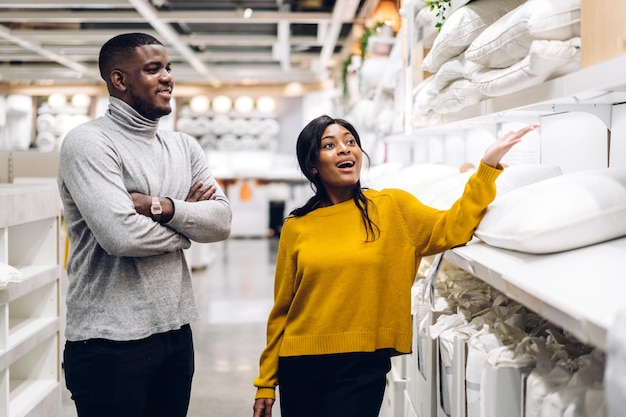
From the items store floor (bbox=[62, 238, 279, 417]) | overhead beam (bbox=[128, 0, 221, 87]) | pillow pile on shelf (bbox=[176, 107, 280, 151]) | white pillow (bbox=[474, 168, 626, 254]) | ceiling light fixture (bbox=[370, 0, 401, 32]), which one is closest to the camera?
white pillow (bbox=[474, 168, 626, 254])

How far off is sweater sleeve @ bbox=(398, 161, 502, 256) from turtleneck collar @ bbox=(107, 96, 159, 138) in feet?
2.52

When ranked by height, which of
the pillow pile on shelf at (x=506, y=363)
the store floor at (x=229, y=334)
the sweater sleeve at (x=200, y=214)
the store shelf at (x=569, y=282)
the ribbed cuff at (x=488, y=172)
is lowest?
the store floor at (x=229, y=334)

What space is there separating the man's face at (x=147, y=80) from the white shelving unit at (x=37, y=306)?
3.96 ft

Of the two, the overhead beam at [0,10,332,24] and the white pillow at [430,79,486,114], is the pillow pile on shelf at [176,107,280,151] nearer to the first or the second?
the overhead beam at [0,10,332,24]

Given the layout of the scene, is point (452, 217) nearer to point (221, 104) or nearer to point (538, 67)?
point (538, 67)

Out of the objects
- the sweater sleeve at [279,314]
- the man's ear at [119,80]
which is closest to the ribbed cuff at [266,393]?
the sweater sleeve at [279,314]

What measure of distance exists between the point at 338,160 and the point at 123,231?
2.07ft

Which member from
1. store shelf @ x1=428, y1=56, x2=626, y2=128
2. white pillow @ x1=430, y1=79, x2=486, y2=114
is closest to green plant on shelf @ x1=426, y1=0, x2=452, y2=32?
white pillow @ x1=430, y1=79, x2=486, y2=114

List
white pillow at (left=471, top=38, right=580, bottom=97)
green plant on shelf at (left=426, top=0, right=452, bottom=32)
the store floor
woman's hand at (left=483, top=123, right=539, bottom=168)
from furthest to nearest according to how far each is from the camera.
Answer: the store floor
green plant on shelf at (left=426, top=0, right=452, bottom=32)
woman's hand at (left=483, top=123, right=539, bottom=168)
white pillow at (left=471, top=38, right=580, bottom=97)

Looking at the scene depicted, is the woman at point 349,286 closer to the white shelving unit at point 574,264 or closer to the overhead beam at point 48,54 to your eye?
the white shelving unit at point 574,264

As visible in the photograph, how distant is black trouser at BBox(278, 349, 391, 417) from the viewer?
71.1 inches

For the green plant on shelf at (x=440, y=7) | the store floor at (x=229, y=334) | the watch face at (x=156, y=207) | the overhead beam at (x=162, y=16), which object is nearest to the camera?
the watch face at (x=156, y=207)

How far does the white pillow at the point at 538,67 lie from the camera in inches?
58.7

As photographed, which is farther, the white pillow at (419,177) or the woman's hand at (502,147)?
the white pillow at (419,177)
